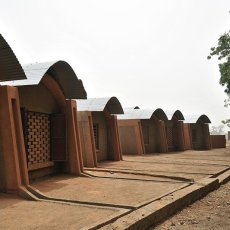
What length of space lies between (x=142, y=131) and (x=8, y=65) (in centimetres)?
1611

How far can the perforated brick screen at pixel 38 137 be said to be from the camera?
10.1 m

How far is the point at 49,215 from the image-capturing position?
18.7 feet

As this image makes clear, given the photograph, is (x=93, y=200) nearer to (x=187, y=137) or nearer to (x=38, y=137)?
(x=38, y=137)

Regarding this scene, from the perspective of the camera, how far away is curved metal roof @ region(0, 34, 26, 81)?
285 inches

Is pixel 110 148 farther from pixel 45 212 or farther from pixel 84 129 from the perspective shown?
pixel 45 212

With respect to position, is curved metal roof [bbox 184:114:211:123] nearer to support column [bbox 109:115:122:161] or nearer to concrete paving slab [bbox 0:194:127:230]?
support column [bbox 109:115:122:161]

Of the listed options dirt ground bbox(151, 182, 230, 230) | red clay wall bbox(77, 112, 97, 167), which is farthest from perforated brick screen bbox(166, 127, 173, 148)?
dirt ground bbox(151, 182, 230, 230)

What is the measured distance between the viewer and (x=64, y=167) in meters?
11.5

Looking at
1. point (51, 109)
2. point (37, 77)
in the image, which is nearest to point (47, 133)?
point (51, 109)

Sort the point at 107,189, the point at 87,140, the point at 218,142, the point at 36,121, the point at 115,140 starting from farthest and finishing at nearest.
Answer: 1. the point at 218,142
2. the point at 115,140
3. the point at 87,140
4. the point at 36,121
5. the point at 107,189

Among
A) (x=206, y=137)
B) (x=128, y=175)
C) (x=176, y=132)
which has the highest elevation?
(x=128, y=175)

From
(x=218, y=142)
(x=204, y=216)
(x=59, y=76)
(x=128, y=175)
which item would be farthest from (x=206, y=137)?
(x=204, y=216)

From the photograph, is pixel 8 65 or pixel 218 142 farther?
pixel 218 142

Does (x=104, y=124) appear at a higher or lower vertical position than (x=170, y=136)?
higher
